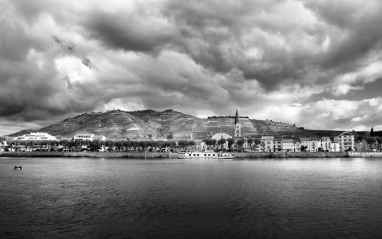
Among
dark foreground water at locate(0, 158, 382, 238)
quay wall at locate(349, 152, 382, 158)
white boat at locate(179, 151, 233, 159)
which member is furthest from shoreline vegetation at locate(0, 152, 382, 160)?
dark foreground water at locate(0, 158, 382, 238)

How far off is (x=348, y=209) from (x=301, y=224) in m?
9.47

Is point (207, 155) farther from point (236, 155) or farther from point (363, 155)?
point (363, 155)

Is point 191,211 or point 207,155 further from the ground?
point 207,155

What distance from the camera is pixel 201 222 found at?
30109 millimetres

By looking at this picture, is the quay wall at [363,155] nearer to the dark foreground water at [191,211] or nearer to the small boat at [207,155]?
the small boat at [207,155]

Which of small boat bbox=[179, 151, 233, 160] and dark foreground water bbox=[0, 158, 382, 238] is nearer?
dark foreground water bbox=[0, 158, 382, 238]

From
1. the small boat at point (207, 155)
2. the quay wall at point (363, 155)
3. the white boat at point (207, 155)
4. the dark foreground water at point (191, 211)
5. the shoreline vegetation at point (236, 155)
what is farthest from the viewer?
the quay wall at point (363, 155)

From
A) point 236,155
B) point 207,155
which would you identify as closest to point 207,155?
point 207,155

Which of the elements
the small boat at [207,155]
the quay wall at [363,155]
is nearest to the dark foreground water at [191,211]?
the small boat at [207,155]

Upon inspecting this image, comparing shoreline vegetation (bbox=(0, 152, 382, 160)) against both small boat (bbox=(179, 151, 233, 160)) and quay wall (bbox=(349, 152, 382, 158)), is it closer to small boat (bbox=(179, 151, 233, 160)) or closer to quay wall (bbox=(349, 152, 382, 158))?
quay wall (bbox=(349, 152, 382, 158))

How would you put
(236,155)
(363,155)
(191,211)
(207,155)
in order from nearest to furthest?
1. (191,211)
2. (207,155)
3. (236,155)
4. (363,155)

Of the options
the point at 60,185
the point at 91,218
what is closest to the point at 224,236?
the point at 91,218

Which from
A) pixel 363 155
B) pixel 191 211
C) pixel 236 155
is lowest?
pixel 191 211

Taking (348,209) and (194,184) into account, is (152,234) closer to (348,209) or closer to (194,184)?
(348,209)
